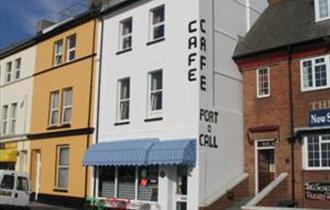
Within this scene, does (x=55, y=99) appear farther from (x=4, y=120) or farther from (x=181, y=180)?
(x=181, y=180)

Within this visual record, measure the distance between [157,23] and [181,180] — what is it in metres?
7.63

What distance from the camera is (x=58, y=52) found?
30.9 m

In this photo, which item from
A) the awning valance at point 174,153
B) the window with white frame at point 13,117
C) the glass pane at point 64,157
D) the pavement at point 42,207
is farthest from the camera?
the window with white frame at point 13,117

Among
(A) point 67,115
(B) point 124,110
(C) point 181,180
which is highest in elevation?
(A) point 67,115

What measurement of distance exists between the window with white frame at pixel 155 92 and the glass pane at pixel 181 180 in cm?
309

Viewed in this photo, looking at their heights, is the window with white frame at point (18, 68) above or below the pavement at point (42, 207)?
above

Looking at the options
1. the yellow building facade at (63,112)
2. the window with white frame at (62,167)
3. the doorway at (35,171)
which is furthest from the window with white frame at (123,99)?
the doorway at (35,171)

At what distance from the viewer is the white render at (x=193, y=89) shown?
21.5m

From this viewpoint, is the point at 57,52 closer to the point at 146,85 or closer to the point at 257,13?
the point at 146,85

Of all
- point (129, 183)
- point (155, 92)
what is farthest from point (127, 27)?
point (129, 183)

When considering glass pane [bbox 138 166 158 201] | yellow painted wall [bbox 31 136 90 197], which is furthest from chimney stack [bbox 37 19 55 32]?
glass pane [bbox 138 166 158 201]

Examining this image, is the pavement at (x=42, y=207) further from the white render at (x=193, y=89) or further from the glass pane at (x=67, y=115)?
the glass pane at (x=67, y=115)

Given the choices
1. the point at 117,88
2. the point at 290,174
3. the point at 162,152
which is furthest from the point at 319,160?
the point at 117,88

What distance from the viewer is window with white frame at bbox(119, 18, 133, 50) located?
26.1m
